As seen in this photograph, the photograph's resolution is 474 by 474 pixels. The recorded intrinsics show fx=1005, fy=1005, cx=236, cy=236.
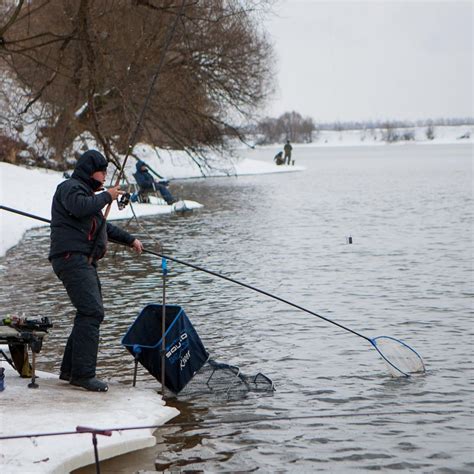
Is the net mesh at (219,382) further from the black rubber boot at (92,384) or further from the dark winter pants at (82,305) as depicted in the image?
the dark winter pants at (82,305)

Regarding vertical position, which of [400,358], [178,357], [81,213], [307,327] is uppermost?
[81,213]

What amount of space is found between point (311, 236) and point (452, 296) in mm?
8029

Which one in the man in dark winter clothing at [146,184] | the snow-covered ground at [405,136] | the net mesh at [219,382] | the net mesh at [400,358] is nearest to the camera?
the net mesh at [219,382]

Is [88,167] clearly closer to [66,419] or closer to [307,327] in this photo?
[66,419]

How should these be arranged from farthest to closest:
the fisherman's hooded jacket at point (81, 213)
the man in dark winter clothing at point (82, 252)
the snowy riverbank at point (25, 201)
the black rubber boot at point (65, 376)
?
1. the snowy riverbank at point (25, 201)
2. the black rubber boot at point (65, 376)
3. the man in dark winter clothing at point (82, 252)
4. the fisherman's hooded jacket at point (81, 213)

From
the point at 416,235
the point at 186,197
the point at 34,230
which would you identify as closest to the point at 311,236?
the point at 416,235

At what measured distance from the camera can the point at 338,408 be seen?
7879 millimetres

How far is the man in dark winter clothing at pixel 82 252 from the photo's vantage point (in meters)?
7.55

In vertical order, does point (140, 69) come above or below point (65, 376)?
above

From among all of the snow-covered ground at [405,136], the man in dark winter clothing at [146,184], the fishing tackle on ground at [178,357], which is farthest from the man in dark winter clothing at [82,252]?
the snow-covered ground at [405,136]

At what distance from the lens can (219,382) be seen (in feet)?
27.4

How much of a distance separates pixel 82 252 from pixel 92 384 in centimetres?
101

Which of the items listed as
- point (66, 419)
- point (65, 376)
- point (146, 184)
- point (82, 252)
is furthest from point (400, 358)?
point (146, 184)

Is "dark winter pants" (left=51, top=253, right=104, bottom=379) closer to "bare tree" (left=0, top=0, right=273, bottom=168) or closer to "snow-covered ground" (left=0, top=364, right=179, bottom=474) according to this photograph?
"snow-covered ground" (left=0, top=364, right=179, bottom=474)
